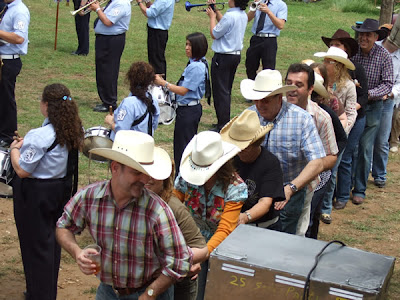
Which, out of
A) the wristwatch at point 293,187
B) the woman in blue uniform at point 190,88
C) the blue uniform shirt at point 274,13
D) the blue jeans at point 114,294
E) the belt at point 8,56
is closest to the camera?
the blue jeans at point 114,294

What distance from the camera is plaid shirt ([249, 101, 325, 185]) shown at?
5727 millimetres

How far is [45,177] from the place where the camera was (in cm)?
561

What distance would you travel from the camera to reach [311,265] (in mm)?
3371

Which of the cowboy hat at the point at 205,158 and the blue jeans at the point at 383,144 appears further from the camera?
the blue jeans at the point at 383,144

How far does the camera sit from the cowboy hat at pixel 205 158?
454 centimetres

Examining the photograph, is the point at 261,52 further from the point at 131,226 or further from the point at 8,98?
the point at 131,226

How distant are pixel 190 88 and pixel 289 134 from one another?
3.34 meters

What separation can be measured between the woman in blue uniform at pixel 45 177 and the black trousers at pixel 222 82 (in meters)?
6.23

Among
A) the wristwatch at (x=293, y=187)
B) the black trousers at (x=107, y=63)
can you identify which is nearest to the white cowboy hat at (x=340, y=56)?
the wristwatch at (x=293, y=187)

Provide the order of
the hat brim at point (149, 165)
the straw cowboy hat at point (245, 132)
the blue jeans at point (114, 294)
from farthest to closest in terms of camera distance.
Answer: the straw cowboy hat at point (245, 132), the blue jeans at point (114, 294), the hat brim at point (149, 165)

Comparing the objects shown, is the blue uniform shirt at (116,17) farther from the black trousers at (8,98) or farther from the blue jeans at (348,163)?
the blue jeans at (348,163)

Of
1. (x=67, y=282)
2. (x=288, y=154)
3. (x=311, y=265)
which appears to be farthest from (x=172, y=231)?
(x=67, y=282)

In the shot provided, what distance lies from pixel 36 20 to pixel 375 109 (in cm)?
1413

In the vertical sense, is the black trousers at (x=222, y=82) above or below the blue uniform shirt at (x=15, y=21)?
below
